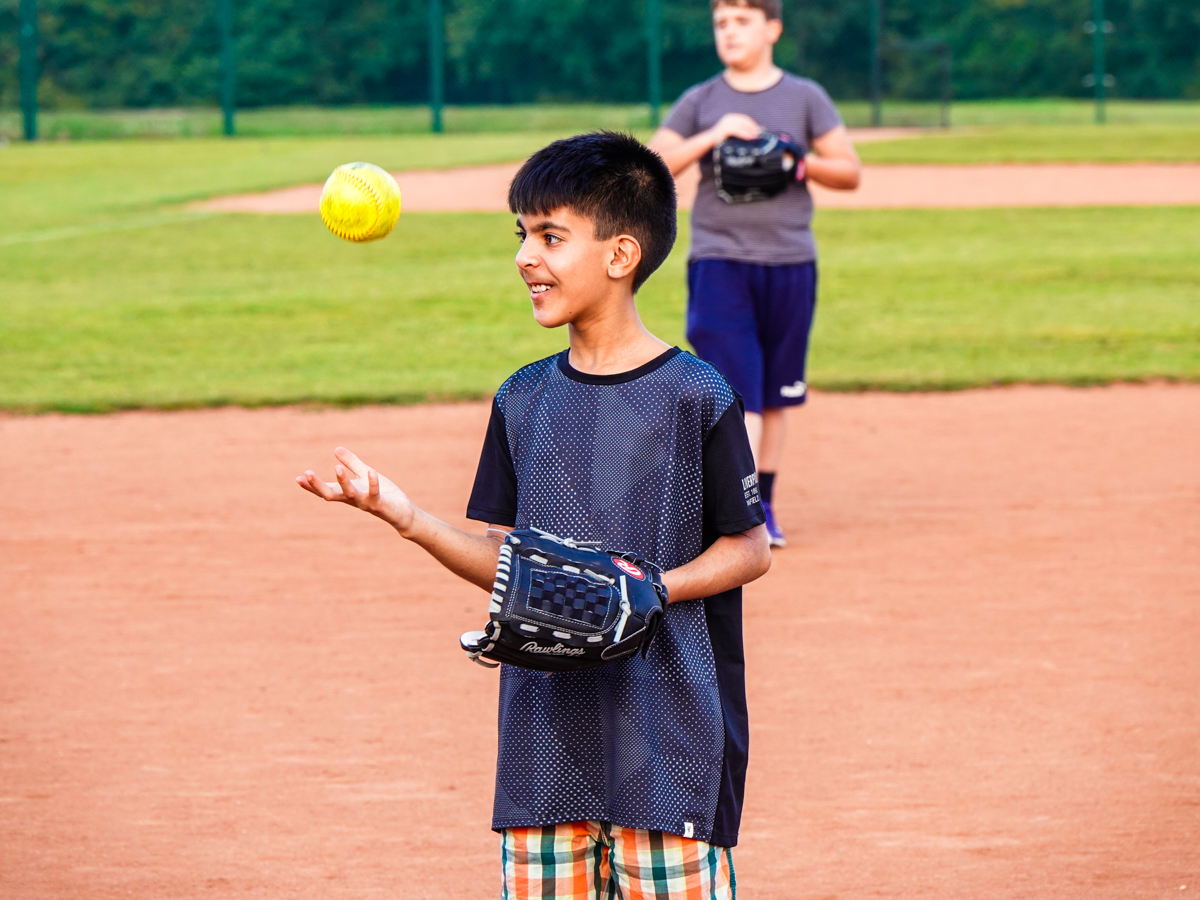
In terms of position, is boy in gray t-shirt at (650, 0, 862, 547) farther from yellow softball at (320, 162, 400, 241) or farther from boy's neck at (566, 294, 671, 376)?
boy's neck at (566, 294, 671, 376)

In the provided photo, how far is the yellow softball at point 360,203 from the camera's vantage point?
3.39 m

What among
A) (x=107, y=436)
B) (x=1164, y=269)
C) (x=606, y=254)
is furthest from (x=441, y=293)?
(x=606, y=254)

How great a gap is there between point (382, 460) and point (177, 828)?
3931mm

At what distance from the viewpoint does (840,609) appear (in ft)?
17.3

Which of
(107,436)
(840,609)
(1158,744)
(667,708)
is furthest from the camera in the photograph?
(107,436)

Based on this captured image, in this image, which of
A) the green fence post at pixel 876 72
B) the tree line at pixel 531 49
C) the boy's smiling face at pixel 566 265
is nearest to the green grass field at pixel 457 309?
the boy's smiling face at pixel 566 265

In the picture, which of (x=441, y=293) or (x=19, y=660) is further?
(x=441, y=293)

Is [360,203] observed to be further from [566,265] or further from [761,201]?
[761,201]

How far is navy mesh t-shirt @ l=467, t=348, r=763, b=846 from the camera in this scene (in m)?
2.29

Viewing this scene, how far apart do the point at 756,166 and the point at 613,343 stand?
335cm

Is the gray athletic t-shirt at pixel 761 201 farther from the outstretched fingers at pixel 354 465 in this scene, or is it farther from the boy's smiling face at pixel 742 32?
the outstretched fingers at pixel 354 465

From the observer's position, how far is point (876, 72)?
36.9 m

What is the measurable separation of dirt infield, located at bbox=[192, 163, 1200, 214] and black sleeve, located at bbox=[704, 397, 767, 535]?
17.4 meters

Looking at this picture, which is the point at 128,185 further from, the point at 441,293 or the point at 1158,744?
the point at 1158,744
